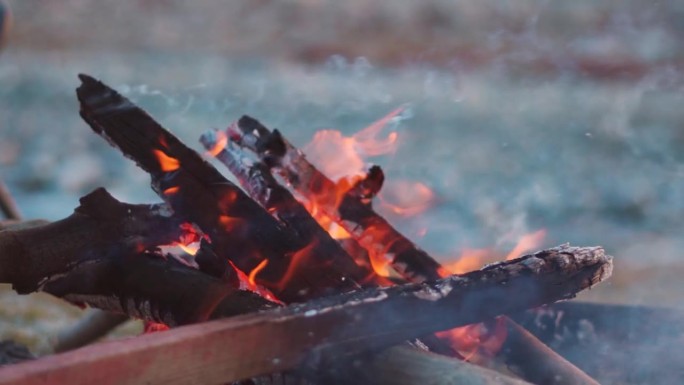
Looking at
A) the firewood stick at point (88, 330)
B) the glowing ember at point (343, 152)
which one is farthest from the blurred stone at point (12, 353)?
the glowing ember at point (343, 152)

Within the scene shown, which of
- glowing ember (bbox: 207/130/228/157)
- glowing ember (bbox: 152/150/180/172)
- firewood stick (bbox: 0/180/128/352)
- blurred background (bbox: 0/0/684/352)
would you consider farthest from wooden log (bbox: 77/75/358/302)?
blurred background (bbox: 0/0/684/352)

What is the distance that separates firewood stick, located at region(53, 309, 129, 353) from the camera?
207 centimetres

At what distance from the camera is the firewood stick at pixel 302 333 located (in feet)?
2.63

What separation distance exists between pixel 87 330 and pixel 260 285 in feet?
3.39

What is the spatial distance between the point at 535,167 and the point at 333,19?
1801mm

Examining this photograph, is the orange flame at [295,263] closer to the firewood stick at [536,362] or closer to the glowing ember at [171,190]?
the glowing ember at [171,190]

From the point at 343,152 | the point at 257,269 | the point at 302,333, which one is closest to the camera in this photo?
the point at 302,333

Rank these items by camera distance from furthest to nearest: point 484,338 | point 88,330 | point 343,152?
point 88,330 → point 343,152 → point 484,338

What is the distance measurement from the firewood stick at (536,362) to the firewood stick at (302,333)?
0.14 metres

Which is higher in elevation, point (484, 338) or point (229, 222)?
point (229, 222)

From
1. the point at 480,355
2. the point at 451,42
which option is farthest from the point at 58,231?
the point at 451,42

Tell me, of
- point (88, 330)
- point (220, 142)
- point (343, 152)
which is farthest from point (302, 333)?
point (88, 330)

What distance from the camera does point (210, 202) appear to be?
1.31m

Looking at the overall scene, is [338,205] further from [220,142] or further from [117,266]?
[117,266]
